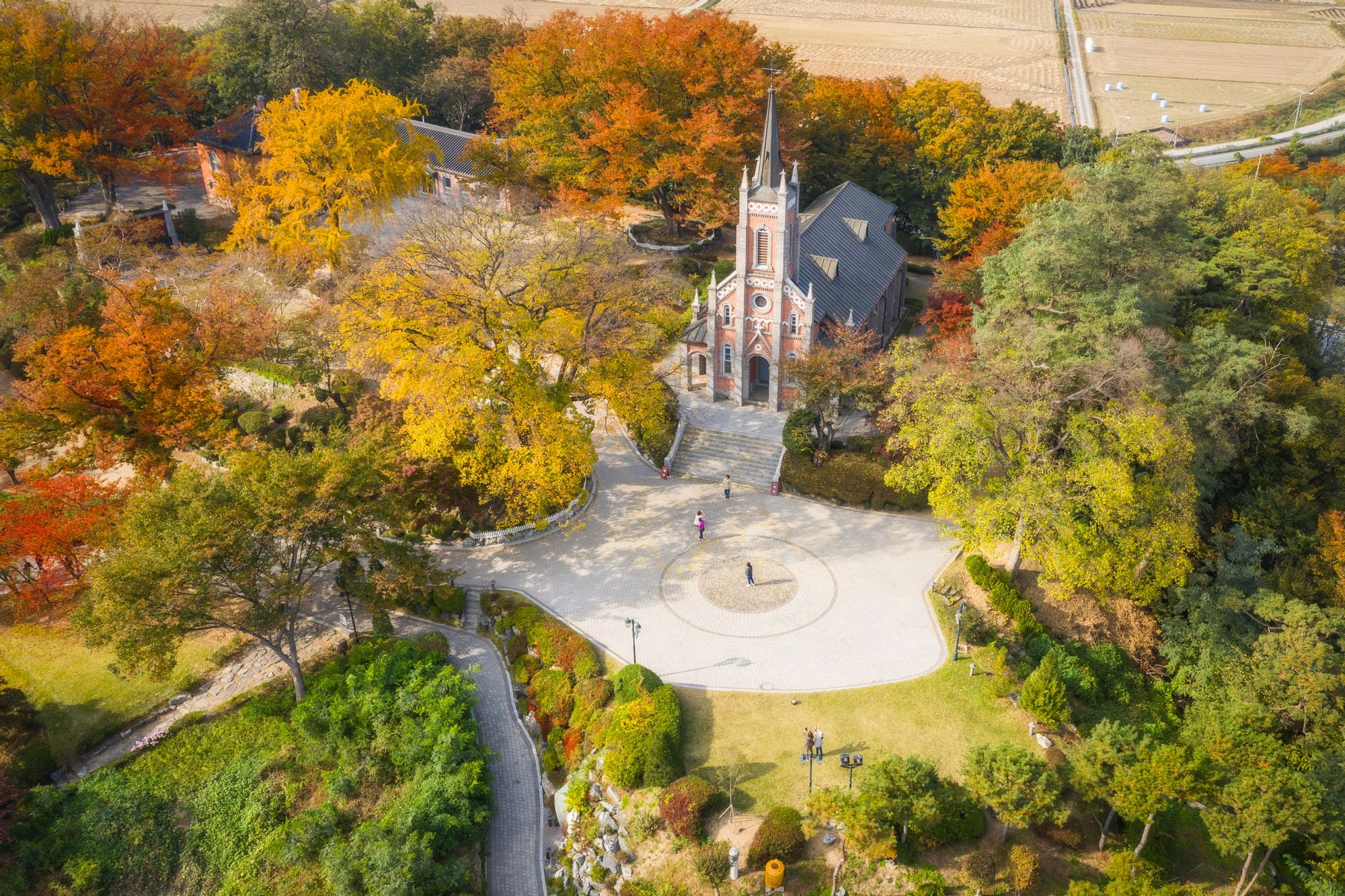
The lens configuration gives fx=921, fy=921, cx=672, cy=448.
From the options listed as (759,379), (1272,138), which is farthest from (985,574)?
(1272,138)

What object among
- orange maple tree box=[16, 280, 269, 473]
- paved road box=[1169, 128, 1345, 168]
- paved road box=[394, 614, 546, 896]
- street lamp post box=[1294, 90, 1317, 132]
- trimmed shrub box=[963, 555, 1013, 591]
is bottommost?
paved road box=[394, 614, 546, 896]

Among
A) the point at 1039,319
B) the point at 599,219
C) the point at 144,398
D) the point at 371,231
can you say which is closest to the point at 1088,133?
the point at 1039,319

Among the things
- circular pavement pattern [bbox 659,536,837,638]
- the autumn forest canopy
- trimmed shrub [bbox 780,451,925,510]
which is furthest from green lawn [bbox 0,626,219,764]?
trimmed shrub [bbox 780,451,925,510]

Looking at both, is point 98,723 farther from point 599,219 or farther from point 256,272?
point 599,219

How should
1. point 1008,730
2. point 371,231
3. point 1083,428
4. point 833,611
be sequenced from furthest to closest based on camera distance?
point 371,231, point 833,611, point 1083,428, point 1008,730

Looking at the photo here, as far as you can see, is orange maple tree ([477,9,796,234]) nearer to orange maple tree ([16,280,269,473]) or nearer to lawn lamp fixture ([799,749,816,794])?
orange maple tree ([16,280,269,473])

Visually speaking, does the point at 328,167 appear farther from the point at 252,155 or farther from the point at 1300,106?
the point at 1300,106

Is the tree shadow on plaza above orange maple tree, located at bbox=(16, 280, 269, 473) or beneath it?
beneath
